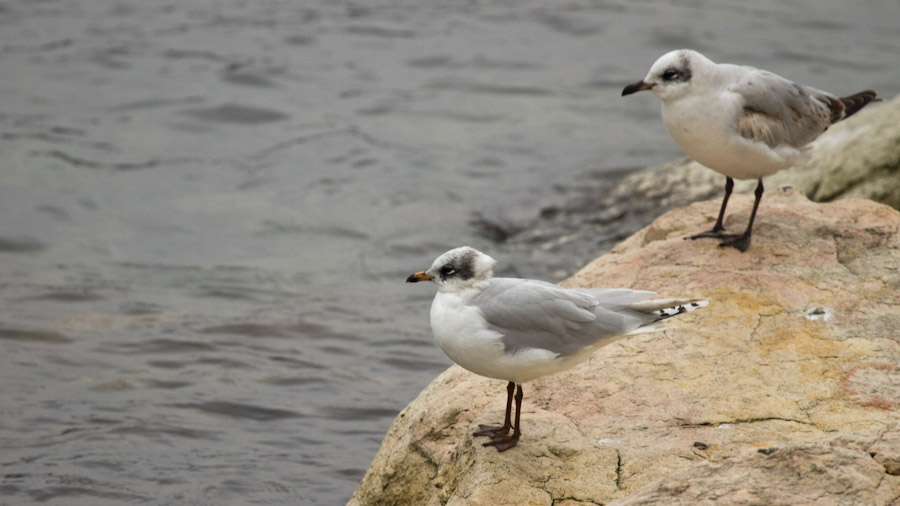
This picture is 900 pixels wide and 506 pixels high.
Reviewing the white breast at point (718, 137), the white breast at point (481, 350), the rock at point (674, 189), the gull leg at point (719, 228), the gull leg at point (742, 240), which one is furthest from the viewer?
the rock at point (674, 189)

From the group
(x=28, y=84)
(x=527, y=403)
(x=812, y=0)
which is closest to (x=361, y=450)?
(x=527, y=403)

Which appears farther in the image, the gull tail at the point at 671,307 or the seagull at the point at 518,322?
the gull tail at the point at 671,307

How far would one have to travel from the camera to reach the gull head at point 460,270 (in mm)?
4430

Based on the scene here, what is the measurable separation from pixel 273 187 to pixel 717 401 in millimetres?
8053

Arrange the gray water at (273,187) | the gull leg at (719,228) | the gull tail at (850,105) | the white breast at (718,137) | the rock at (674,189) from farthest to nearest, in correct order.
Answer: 1. the rock at (674,189)
2. the gray water at (273,187)
3. the gull tail at (850,105)
4. the gull leg at (719,228)
5. the white breast at (718,137)

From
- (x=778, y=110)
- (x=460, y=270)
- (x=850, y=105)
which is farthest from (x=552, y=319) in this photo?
A: (x=850, y=105)

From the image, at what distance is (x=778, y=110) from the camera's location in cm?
582

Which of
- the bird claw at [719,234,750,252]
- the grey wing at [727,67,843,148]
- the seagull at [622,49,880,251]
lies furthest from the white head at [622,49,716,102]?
the bird claw at [719,234,750,252]

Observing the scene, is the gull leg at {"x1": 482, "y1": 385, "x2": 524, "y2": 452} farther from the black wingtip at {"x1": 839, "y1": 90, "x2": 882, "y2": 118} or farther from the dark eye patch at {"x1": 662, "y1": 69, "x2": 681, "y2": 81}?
the black wingtip at {"x1": 839, "y1": 90, "x2": 882, "y2": 118}

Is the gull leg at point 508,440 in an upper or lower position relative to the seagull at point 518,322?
lower

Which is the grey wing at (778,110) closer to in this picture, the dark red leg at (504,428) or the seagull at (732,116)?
the seagull at (732,116)

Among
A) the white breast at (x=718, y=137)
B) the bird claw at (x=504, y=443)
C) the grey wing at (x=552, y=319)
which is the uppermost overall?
the white breast at (x=718, y=137)

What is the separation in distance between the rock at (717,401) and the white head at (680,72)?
3.07ft

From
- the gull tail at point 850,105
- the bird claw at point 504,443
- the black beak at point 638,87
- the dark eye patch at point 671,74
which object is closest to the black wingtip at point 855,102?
the gull tail at point 850,105
